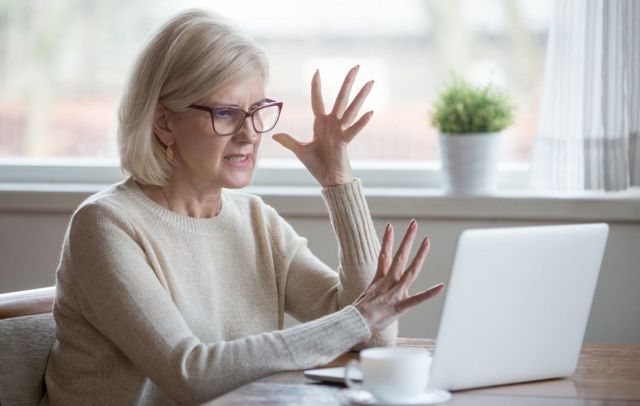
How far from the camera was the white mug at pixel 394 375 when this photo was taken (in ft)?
4.36

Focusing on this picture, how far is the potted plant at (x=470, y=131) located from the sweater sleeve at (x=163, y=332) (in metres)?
1.17

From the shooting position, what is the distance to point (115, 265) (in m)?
Answer: 1.70

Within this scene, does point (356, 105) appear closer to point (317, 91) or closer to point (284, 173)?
point (317, 91)

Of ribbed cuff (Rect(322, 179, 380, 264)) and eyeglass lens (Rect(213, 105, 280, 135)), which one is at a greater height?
eyeglass lens (Rect(213, 105, 280, 135))

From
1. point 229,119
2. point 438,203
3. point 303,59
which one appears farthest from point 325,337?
point 303,59

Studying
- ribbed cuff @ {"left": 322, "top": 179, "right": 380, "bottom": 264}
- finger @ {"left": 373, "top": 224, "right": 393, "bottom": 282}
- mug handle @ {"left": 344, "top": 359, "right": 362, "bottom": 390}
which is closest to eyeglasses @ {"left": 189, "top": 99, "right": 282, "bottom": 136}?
ribbed cuff @ {"left": 322, "top": 179, "right": 380, "bottom": 264}

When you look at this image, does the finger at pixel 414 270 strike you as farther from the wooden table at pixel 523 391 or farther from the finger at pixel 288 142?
the finger at pixel 288 142

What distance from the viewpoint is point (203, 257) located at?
1.94m

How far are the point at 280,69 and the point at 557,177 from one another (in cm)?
90

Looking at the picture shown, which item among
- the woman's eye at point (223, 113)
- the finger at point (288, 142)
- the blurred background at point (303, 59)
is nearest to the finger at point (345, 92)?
the finger at point (288, 142)

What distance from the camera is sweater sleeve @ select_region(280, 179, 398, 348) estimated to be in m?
2.02

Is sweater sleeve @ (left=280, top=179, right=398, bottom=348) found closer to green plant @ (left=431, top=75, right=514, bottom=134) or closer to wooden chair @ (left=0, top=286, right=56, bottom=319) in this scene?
wooden chair @ (left=0, top=286, right=56, bottom=319)

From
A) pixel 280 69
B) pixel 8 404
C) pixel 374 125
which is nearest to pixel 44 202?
pixel 280 69

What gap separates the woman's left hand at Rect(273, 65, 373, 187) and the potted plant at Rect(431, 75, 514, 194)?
30.4 inches
